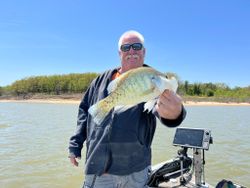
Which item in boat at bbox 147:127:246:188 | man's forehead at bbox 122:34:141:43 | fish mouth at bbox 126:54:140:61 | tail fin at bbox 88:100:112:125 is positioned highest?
man's forehead at bbox 122:34:141:43

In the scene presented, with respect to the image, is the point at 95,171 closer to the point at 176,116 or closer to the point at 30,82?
the point at 176,116

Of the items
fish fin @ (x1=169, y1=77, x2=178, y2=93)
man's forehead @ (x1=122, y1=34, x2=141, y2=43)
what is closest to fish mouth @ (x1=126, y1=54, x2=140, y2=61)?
man's forehead @ (x1=122, y1=34, x2=141, y2=43)

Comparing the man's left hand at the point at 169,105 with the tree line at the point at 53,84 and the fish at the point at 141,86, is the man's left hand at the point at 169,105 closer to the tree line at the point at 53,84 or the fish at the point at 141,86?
the fish at the point at 141,86

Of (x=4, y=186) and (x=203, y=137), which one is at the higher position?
(x=203, y=137)

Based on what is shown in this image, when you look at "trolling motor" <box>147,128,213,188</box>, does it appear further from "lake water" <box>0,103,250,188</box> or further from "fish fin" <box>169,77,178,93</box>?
"lake water" <box>0,103,250,188</box>

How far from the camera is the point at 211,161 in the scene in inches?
440

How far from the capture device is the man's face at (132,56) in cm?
299

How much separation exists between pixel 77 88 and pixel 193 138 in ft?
253

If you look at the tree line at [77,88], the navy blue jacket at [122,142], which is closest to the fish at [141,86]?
the navy blue jacket at [122,142]

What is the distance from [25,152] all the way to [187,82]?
Result: 7026cm

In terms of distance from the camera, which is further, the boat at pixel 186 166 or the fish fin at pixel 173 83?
the boat at pixel 186 166

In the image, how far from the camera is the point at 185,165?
17.6 ft

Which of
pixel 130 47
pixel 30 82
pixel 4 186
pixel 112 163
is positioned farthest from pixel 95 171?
pixel 30 82

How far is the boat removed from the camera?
487 cm
